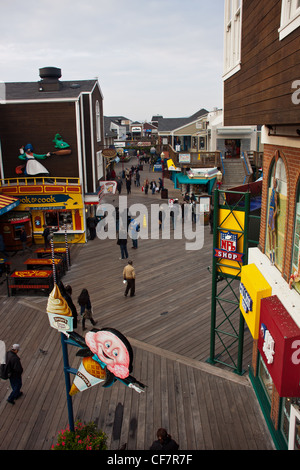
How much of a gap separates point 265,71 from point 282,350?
4.80 meters

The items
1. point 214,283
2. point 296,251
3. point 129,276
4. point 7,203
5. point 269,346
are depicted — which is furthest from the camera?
point 7,203

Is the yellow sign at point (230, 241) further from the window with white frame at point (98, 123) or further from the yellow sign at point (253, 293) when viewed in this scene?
the window with white frame at point (98, 123)

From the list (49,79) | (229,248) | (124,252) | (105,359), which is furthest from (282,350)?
(49,79)

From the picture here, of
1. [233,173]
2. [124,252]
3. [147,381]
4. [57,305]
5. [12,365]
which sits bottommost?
[147,381]

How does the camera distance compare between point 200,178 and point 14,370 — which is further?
point 200,178

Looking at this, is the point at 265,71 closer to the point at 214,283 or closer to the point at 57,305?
the point at 214,283

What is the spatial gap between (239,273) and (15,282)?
→ 942 cm

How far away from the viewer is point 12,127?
21016mm

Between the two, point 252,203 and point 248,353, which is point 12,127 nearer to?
point 252,203

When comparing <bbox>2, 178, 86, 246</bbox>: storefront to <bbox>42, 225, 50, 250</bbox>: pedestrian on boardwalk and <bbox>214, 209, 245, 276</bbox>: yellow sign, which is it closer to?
<bbox>42, 225, 50, 250</bbox>: pedestrian on boardwalk

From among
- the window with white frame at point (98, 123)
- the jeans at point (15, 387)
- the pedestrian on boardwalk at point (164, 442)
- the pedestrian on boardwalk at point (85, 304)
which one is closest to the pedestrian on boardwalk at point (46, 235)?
the window with white frame at point (98, 123)

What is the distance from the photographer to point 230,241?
9.13 m

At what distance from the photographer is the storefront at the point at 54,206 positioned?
20.7 m

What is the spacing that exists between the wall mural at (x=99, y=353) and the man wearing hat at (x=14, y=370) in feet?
8.69
